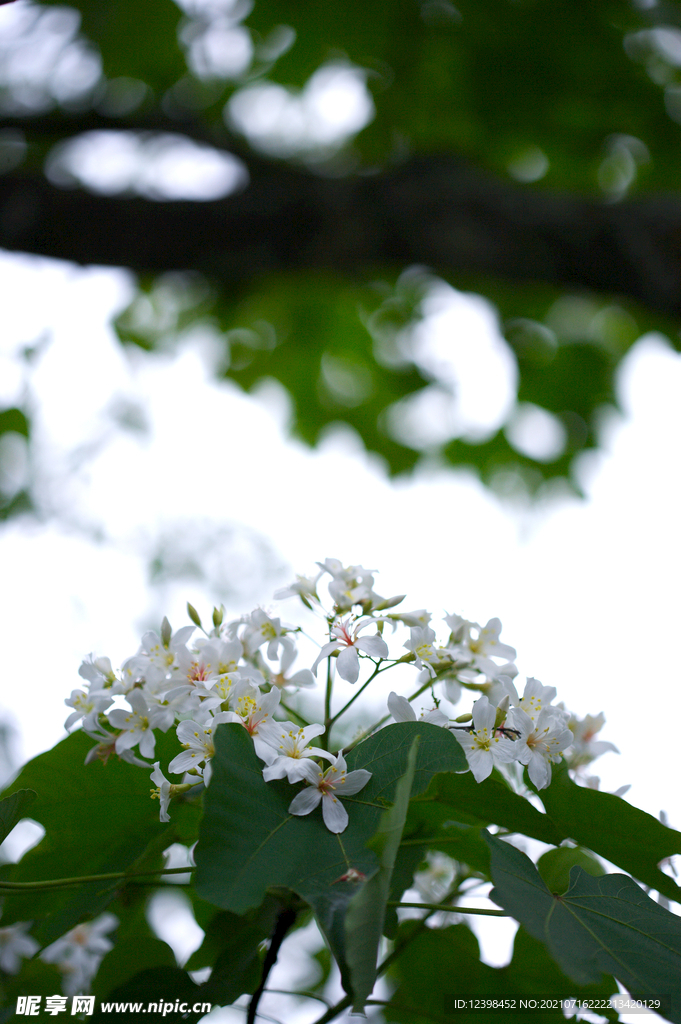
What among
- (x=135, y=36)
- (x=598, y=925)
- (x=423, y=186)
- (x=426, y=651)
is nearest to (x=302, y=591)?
(x=426, y=651)

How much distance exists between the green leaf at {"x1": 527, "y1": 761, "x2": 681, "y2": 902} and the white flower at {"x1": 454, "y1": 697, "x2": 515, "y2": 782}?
3.3 inches

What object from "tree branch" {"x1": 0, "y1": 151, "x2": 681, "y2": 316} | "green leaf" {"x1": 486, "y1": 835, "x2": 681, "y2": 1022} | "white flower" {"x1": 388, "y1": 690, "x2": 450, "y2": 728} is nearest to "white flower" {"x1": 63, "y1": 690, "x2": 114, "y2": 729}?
"white flower" {"x1": 388, "y1": 690, "x2": 450, "y2": 728}

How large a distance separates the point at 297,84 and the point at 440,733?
143 inches

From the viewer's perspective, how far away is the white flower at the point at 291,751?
0.68m

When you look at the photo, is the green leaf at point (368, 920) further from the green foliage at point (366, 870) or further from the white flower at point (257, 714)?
the white flower at point (257, 714)

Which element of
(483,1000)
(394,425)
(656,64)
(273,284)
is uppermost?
(656,64)

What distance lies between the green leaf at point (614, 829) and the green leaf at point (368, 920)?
0.27 metres

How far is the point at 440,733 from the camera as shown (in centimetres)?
68

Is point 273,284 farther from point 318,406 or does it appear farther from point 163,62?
point 163,62

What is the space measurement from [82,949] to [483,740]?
35.3 inches

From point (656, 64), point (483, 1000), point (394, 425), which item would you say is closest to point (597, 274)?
point (656, 64)

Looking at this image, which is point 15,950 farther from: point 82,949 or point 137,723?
point 137,723

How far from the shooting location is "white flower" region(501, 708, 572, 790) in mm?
728

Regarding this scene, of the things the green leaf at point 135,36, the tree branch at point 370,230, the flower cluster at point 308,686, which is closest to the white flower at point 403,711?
the flower cluster at point 308,686
